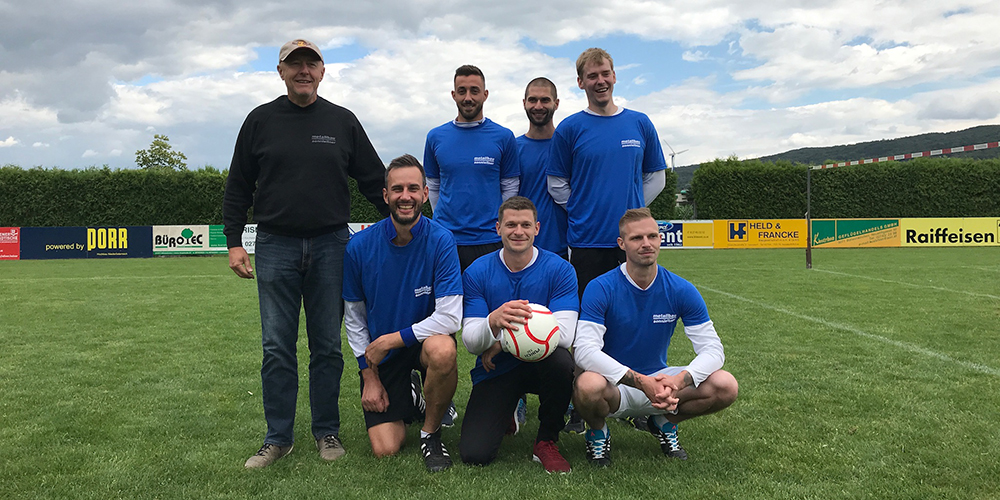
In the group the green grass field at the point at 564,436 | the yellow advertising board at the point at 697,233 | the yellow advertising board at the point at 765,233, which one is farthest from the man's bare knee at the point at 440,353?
the yellow advertising board at the point at 765,233

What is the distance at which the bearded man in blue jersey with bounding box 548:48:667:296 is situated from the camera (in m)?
4.02

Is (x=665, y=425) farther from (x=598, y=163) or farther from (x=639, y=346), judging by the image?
(x=598, y=163)

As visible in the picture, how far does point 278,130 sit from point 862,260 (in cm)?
1679

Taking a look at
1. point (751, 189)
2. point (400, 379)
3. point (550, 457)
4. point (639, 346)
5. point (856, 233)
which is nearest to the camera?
point (550, 457)

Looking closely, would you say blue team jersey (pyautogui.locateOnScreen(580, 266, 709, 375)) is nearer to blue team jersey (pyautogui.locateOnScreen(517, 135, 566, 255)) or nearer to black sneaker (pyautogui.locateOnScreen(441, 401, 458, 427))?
blue team jersey (pyautogui.locateOnScreen(517, 135, 566, 255))

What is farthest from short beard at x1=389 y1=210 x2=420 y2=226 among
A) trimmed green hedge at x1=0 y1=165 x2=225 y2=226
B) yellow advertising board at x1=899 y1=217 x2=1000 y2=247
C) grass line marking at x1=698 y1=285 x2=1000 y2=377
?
trimmed green hedge at x1=0 y1=165 x2=225 y2=226

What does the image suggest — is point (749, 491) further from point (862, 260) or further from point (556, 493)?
point (862, 260)

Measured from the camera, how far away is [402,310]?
3.72m

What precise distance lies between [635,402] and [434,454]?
3.45 ft

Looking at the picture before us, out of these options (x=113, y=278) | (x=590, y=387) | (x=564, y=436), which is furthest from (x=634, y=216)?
(x=113, y=278)

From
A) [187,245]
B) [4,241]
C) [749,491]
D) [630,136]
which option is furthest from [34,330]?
[4,241]

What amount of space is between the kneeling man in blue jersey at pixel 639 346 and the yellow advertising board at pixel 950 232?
23.1m

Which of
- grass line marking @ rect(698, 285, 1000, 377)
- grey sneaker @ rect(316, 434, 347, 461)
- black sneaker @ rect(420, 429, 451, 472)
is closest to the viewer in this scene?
black sneaker @ rect(420, 429, 451, 472)

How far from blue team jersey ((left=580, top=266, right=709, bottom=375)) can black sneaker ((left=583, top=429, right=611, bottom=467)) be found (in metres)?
0.40
